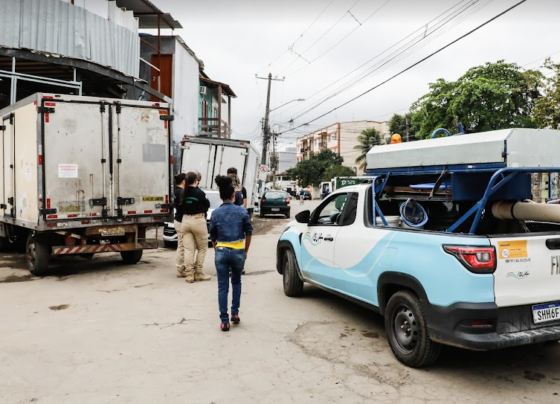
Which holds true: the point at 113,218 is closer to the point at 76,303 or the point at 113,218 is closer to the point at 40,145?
the point at 40,145

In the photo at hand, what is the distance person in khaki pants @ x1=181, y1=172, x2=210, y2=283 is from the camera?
26.7ft

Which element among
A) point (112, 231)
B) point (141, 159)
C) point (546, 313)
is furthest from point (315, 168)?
point (546, 313)

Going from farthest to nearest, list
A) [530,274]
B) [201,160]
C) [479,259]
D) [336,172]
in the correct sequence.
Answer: [336,172]
[201,160]
[530,274]
[479,259]

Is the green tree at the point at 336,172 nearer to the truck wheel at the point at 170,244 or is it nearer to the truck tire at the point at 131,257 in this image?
the truck wheel at the point at 170,244

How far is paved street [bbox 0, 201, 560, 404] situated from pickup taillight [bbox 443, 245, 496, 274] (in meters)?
1.01

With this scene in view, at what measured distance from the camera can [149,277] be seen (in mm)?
8562

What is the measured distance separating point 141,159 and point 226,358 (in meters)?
5.48

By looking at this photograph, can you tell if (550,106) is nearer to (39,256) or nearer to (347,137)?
(39,256)

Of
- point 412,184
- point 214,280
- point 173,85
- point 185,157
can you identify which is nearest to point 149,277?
point 214,280

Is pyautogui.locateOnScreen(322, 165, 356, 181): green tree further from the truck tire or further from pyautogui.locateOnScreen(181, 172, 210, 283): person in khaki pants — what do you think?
pyautogui.locateOnScreen(181, 172, 210, 283): person in khaki pants

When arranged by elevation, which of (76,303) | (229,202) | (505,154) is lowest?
(76,303)

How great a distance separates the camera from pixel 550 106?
56.6 feet

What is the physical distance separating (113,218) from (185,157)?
722 cm

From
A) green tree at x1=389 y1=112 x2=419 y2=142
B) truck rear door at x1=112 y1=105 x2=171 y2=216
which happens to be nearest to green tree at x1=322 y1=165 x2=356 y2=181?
green tree at x1=389 y1=112 x2=419 y2=142
